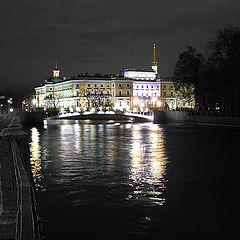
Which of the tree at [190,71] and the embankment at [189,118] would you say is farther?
the tree at [190,71]

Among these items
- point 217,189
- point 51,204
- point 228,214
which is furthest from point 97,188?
point 228,214

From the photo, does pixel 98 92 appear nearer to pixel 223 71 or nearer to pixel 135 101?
pixel 135 101

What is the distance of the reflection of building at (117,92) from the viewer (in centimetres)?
17375

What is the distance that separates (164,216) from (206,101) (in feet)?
248

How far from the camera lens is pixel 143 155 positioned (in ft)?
92.2

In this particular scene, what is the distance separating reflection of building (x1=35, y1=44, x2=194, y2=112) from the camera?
174 m

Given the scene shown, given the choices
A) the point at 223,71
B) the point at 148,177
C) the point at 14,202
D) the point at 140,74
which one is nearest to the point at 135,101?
the point at 140,74

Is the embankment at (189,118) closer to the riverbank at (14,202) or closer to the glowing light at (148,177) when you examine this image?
the glowing light at (148,177)

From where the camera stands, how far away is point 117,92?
181m

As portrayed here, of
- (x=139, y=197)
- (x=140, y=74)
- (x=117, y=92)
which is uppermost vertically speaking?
(x=140, y=74)

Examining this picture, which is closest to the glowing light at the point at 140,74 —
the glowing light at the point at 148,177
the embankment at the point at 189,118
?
the embankment at the point at 189,118

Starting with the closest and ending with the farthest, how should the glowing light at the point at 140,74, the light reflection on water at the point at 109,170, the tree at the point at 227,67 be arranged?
the light reflection on water at the point at 109,170 < the tree at the point at 227,67 < the glowing light at the point at 140,74

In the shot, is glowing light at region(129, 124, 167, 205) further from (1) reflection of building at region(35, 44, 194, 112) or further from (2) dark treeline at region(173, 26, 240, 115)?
(1) reflection of building at region(35, 44, 194, 112)

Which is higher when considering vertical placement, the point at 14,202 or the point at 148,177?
the point at 14,202
